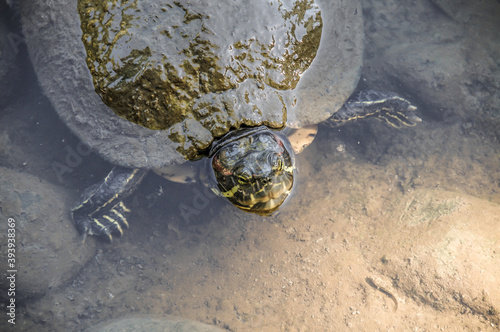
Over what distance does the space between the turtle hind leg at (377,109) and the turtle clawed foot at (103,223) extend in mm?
3175

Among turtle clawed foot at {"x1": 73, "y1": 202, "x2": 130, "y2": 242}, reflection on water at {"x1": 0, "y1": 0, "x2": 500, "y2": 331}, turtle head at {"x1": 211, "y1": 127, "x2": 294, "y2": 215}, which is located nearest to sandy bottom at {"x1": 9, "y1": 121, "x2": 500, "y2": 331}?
reflection on water at {"x1": 0, "y1": 0, "x2": 500, "y2": 331}

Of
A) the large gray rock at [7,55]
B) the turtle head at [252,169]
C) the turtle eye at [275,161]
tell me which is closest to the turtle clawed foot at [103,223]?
the turtle head at [252,169]

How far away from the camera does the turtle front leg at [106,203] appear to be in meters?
3.82

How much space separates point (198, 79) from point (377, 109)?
2827 mm

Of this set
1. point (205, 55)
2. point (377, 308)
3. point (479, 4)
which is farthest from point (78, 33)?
point (479, 4)

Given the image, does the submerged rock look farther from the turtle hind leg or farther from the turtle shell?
the turtle hind leg

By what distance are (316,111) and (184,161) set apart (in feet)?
5.53

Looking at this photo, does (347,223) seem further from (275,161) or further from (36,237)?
(36,237)

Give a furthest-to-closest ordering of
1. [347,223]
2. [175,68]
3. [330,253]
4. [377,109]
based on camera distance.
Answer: [377,109]
[347,223]
[330,253]
[175,68]

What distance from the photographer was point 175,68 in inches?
106

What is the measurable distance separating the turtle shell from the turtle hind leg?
2.51 ft

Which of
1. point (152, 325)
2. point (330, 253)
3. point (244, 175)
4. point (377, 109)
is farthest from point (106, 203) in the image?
point (377, 109)

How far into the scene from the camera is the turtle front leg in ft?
12.5

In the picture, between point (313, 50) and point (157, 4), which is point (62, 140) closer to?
Answer: point (157, 4)
